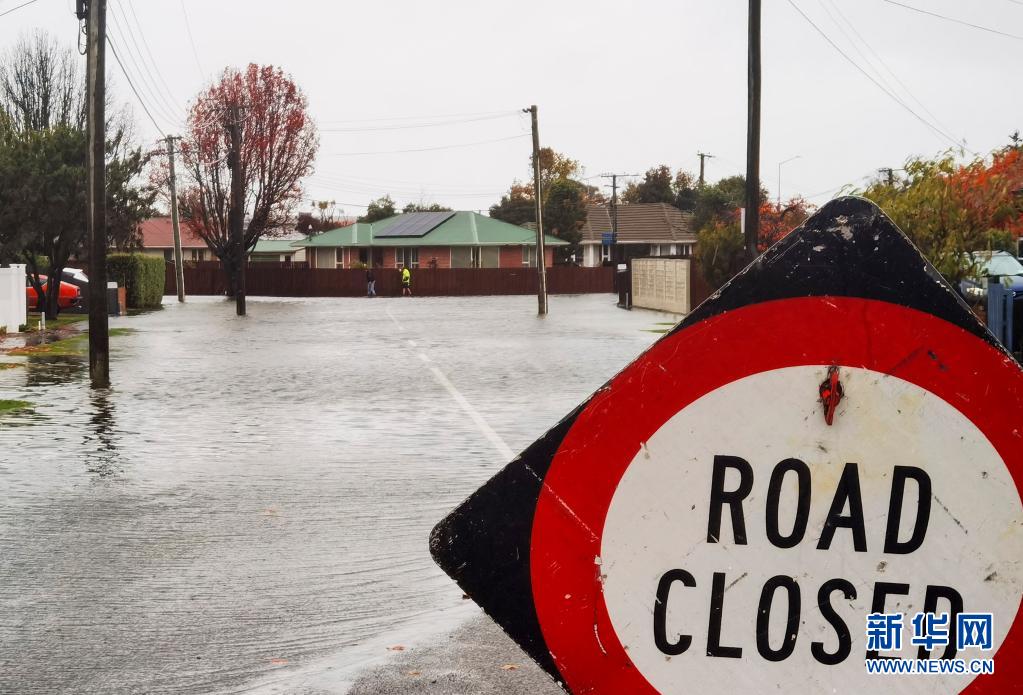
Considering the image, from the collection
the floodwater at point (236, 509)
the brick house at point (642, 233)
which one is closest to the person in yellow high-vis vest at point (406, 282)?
the brick house at point (642, 233)

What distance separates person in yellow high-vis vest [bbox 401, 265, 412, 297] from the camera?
281ft

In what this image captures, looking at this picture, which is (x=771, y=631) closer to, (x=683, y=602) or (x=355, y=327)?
(x=683, y=602)

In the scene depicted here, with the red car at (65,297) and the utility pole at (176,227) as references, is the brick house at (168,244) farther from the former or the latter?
the red car at (65,297)

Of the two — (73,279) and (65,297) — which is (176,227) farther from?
(65,297)

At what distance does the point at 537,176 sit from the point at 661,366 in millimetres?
54181

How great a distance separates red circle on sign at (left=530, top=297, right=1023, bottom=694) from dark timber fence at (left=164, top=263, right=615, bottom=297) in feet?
278

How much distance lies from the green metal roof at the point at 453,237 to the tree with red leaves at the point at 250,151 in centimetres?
2180

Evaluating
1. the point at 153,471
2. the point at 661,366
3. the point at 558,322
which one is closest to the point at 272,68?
the point at 558,322

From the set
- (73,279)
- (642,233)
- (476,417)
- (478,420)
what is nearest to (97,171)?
(476,417)

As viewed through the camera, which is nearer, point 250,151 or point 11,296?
point 11,296

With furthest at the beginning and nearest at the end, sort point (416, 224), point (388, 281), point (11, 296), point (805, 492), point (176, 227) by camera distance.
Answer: point (416, 224) < point (388, 281) < point (176, 227) < point (11, 296) < point (805, 492)

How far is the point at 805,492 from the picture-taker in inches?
83.4

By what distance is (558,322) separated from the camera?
42125mm

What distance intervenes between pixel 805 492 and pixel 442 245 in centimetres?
9547
